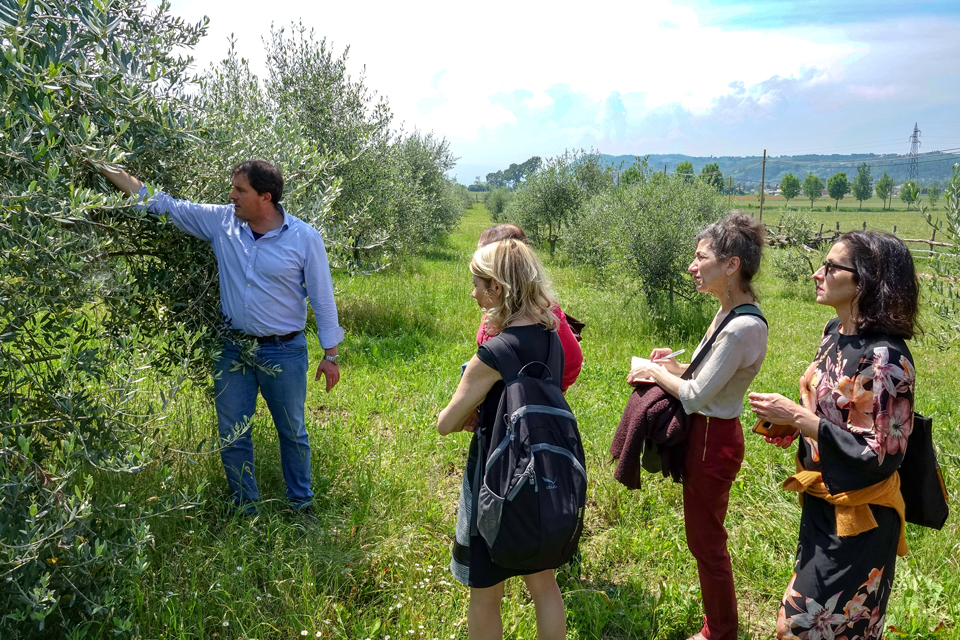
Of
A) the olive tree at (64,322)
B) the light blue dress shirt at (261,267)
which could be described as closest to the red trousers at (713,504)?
the light blue dress shirt at (261,267)

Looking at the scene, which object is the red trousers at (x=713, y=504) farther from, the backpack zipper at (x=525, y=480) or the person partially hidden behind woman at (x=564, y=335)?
the backpack zipper at (x=525, y=480)

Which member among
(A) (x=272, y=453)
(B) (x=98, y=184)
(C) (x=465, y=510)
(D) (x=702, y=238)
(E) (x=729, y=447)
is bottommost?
(A) (x=272, y=453)

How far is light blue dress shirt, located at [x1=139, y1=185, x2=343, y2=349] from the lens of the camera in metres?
3.74

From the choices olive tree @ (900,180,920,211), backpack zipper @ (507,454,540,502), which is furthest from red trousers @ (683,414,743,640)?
olive tree @ (900,180,920,211)

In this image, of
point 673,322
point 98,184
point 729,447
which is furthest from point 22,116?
point 673,322

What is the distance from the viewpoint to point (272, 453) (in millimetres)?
4824

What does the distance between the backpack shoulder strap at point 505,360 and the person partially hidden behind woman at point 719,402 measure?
103 cm

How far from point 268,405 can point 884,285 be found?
3655 mm

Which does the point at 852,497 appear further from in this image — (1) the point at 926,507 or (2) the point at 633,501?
(2) the point at 633,501

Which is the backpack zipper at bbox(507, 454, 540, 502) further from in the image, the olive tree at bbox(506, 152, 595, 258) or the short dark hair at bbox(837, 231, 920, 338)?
the olive tree at bbox(506, 152, 595, 258)

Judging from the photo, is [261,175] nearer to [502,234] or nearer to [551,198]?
[502,234]

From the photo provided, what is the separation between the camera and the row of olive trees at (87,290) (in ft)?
7.73

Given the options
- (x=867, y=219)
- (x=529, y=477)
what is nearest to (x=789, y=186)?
(x=867, y=219)

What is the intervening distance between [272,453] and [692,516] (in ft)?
11.2
